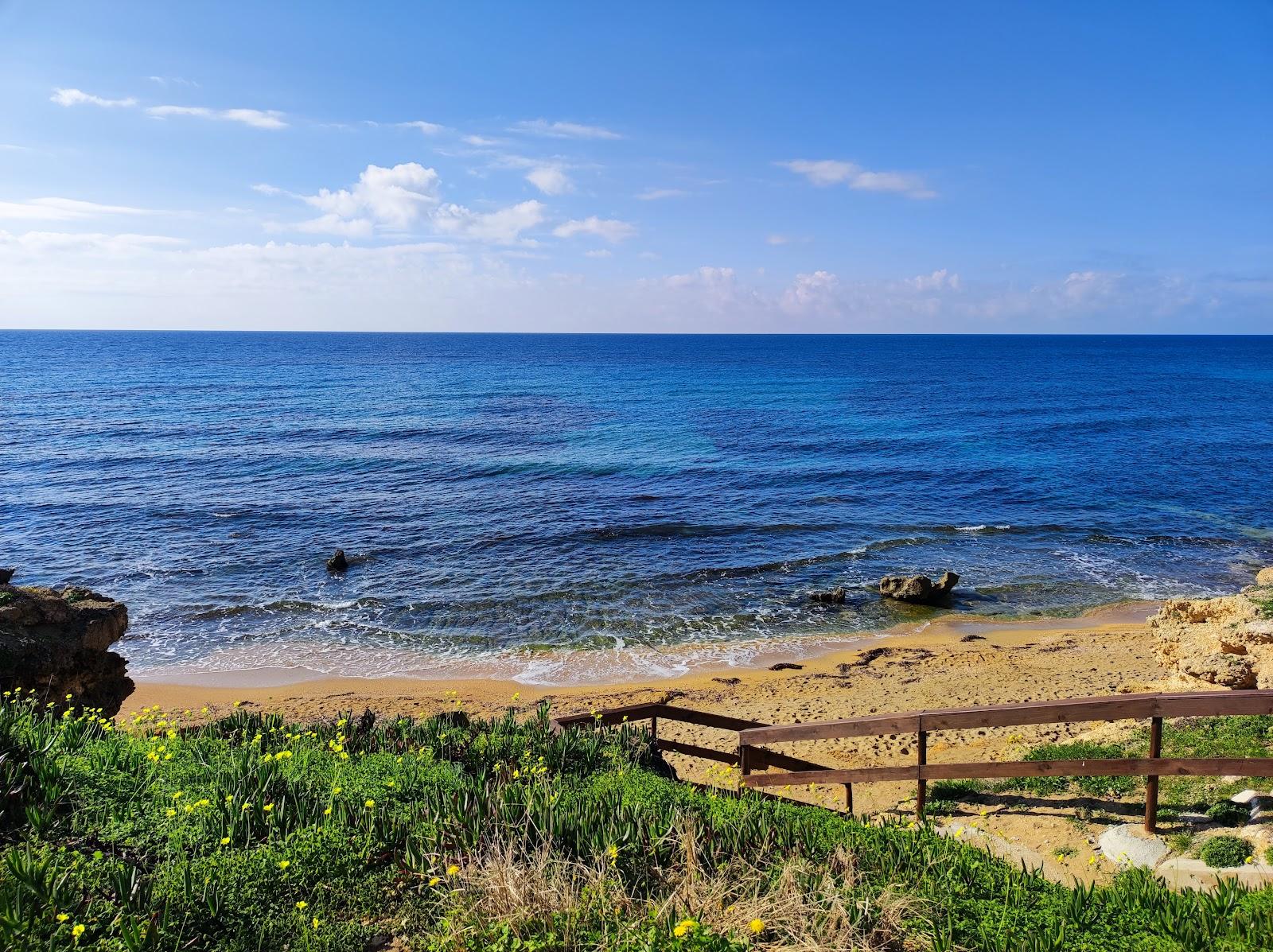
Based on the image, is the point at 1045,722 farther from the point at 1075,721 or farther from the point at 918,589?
the point at 918,589

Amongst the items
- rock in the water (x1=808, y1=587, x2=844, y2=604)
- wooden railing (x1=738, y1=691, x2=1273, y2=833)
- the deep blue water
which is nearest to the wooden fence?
wooden railing (x1=738, y1=691, x2=1273, y2=833)

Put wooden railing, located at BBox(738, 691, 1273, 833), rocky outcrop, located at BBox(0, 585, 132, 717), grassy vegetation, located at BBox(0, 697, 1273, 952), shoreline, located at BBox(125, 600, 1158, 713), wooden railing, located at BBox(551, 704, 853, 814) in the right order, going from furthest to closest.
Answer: shoreline, located at BBox(125, 600, 1158, 713) < rocky outcrop, located at BBox(0, 585, 132, 717) < wooden railing, located at BBox(551, 704, 853, 814) < wooden railing, located at BBox(738, 691, 1273, 833) < grassy vegetation, located at BBox(0, 697, 1273, 952)

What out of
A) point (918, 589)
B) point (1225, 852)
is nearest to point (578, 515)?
point (918, 589)

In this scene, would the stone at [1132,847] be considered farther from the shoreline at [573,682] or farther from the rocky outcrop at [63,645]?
the rocky outcrop at [63,645]

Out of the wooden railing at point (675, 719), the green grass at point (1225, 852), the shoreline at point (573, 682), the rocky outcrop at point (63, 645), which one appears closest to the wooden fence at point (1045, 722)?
the green grass at point (1225, 852)

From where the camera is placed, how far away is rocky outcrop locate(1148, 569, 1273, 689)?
11.1 metres

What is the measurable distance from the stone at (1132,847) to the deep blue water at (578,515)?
46.3 feet

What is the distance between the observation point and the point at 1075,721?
6051mm

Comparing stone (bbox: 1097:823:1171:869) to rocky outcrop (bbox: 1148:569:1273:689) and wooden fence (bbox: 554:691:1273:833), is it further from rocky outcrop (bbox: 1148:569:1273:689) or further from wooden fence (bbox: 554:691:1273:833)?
rocky outcrop (bbox: 1148:569:1273:689)

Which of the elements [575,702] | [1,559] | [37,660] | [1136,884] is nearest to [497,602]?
[575,702]

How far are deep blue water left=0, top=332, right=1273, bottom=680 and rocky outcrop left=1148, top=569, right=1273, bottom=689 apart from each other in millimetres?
9440

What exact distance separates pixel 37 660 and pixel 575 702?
397 inches

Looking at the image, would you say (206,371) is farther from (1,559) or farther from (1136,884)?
(1136,884)

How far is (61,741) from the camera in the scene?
7.03 meters
